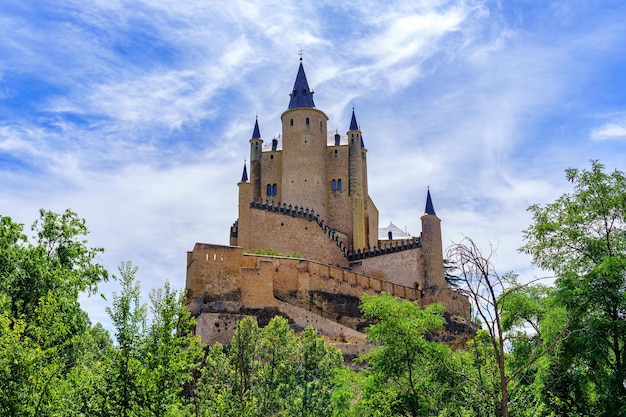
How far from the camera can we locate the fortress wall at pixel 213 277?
1879 inches

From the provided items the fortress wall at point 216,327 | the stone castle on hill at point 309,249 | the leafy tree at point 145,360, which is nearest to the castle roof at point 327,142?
the stone castle on hill at point 309,249

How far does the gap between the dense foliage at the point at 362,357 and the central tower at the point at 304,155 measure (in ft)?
118

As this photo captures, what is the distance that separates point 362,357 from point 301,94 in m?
47.7

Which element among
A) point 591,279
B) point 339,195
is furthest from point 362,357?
point 339,195

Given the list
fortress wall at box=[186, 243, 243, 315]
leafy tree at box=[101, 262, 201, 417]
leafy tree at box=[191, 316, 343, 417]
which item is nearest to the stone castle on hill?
fortress wall at box=[186, 243, 243, 315]

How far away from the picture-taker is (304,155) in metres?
68.3

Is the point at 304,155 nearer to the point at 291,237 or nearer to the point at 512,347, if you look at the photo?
the point at 291,237

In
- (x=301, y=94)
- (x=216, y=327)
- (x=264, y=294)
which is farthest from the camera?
(x=301, y=94)

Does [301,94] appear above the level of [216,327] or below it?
above

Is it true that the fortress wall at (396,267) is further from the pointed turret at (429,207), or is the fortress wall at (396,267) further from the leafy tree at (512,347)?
the leafy tree at (512,347)

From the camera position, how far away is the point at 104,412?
16.8 m

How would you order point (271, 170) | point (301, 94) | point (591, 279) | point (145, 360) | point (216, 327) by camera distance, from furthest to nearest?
1. point (301, 94)
2. point (271, 170)
3. point (216, 327)
4. point (591, 279)
5. point (145, 360)

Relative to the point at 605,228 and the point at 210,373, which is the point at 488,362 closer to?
the point at 605,228

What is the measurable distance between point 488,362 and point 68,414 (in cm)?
1358
